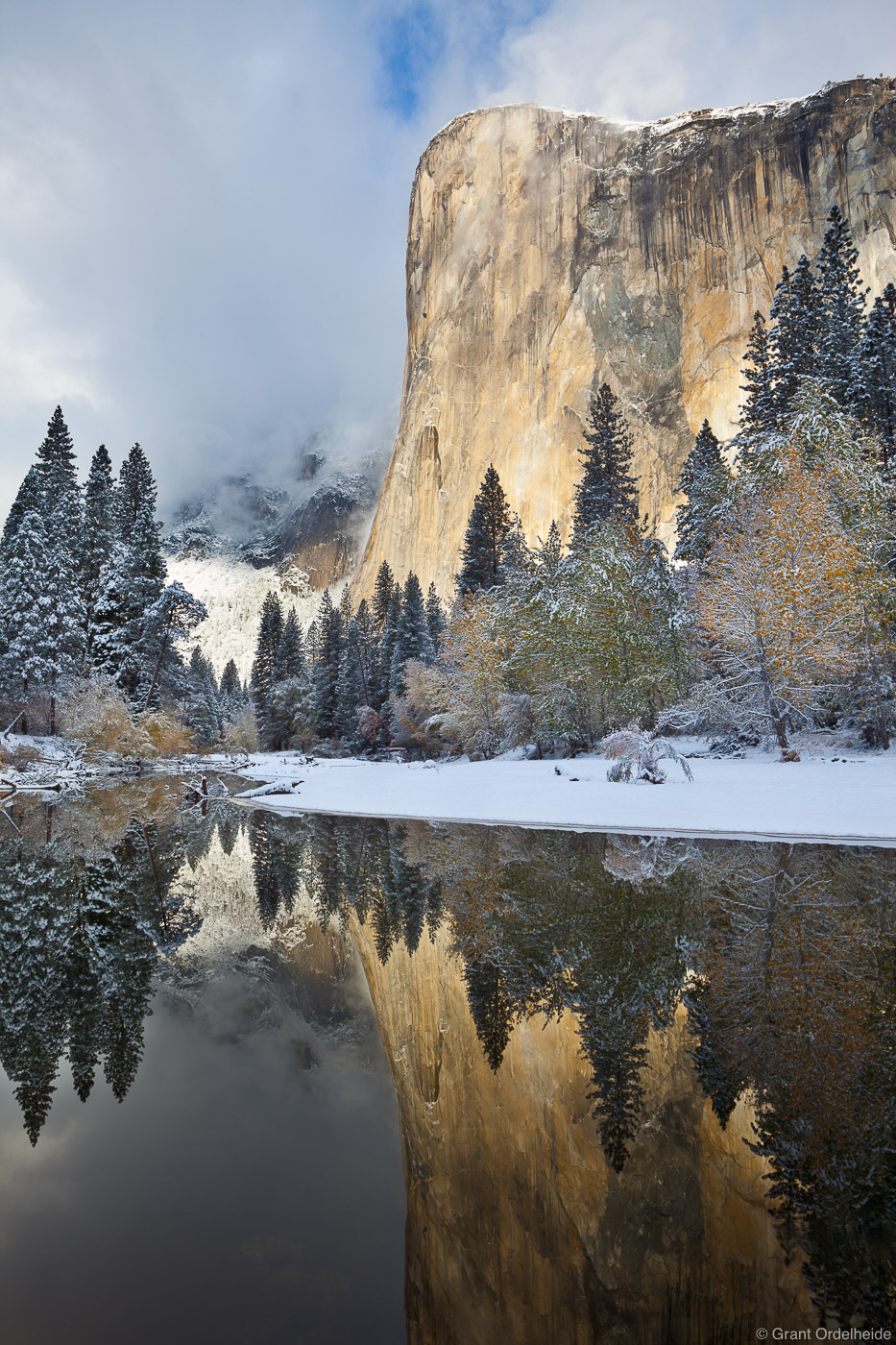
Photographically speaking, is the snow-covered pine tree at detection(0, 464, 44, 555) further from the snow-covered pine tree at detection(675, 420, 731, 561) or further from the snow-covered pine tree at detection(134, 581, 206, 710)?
the snow-covered pine tree at detection(675, 420, 731, 561)

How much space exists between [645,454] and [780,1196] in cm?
7290

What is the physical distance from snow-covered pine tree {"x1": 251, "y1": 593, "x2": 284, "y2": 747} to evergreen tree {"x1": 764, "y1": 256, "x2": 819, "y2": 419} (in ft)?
162

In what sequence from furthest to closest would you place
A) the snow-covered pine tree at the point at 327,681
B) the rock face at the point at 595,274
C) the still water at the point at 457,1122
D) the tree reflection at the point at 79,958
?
1. the rock face at the point at 595,274
2. the snow-covered pine tree at the point at 327,681
3. the tree reflection at the point at 79,958
4. the still water at the point at 457,1122

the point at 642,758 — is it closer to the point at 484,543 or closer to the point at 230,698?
the point at 484,543

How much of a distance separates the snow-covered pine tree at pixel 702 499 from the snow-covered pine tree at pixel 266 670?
43.1m

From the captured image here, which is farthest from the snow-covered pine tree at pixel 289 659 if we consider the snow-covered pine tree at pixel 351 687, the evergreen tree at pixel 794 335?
the evergreen tree at pixel 794 335

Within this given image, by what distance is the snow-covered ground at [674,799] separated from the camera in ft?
35.6

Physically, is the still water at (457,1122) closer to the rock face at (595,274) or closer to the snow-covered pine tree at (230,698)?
the rock face at (595,274)

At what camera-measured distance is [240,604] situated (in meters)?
181

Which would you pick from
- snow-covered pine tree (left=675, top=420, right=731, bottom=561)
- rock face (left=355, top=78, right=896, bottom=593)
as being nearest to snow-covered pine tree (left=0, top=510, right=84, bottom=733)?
snow-covered pine tree (left=675, top=420, right=731, bottom=561)

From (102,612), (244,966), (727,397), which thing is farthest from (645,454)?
(244,966)

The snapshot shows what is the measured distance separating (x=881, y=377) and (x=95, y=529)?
4128 centimetres

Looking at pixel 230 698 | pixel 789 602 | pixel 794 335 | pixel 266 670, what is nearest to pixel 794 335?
pixel 794 335

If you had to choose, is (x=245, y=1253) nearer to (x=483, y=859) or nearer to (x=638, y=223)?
(x=483, y=859)
